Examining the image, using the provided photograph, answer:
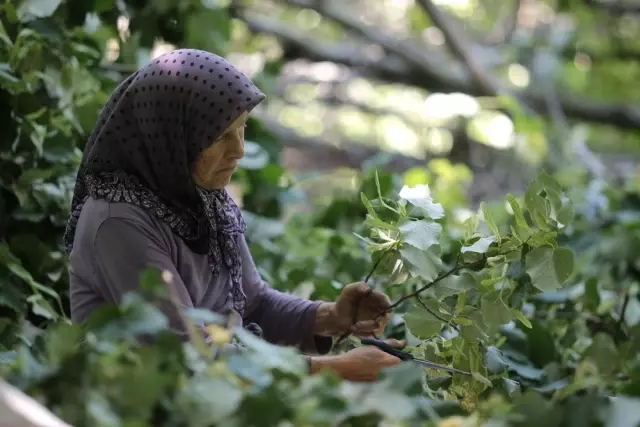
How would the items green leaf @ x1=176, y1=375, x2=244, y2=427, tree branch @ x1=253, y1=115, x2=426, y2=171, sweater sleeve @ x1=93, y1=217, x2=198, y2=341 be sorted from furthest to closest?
tree branch @ x1=253, y1=115, x2=426, y2=171 → sweater sleeve @ x1=93, y1=217, x2=198, y2=341 → green leaf @ x1=176, y1=375, x2=244, y2=427

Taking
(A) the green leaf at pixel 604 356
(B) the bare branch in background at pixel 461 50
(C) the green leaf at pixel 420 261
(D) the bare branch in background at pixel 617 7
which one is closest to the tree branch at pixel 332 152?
(B) the bare branch in background at pixel 461 50

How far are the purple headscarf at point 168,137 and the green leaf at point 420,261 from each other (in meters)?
0.28

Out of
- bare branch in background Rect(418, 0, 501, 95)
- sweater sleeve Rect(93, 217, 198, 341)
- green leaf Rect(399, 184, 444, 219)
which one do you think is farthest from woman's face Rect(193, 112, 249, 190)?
bare branch in background Rect(418, 0, 501, 95)

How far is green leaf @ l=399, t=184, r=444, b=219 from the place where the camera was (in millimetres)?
1245

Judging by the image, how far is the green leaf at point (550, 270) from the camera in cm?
122

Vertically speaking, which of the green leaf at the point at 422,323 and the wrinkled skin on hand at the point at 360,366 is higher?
the wrinkled skin on hand at the point at 360,366

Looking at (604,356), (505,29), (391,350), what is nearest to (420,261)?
(391,350)

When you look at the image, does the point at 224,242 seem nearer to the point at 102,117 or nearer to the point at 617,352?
the point at 102,117

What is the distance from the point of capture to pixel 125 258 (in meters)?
1.18

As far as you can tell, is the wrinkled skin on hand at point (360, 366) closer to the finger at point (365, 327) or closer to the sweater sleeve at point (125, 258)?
the finger at point (365, 327)

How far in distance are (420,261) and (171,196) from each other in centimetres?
35

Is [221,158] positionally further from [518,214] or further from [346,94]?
[346,94]

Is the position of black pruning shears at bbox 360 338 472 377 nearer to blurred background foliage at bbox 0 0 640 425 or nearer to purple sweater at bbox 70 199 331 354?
purple sweater at bbox 70 199 331 354

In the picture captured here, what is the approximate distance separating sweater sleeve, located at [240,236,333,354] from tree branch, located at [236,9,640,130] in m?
2.56
